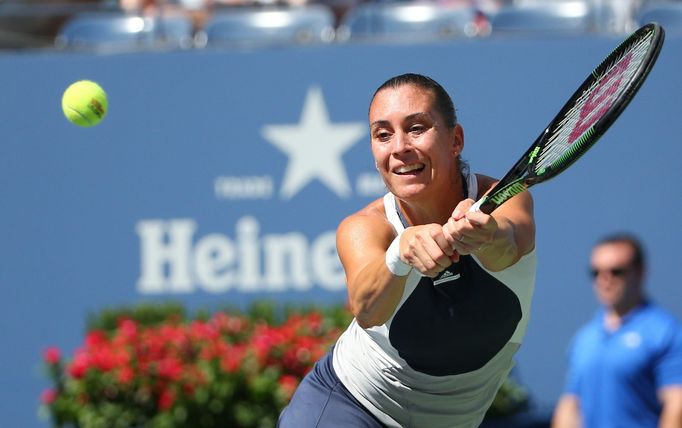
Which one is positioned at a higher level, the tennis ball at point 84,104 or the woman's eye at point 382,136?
the tennis ball at point 84,104

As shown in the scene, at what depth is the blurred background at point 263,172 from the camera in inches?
270

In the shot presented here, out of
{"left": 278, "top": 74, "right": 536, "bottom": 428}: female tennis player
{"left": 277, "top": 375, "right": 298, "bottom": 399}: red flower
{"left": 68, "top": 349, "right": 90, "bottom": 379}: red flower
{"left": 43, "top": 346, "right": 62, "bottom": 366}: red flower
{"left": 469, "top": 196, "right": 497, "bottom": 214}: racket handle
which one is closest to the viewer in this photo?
{"left": 469, "top": 196, "right": 497, "bottom": 214}: racket handle

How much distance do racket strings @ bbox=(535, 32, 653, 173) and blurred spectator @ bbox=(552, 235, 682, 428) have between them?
225 centimetres

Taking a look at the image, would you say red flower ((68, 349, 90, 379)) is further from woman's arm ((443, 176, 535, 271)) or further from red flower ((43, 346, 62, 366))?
woman's arm ((443, 176, 535, 271))

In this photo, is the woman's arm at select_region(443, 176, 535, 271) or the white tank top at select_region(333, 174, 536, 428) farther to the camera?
the white tank top at select_region(333, 174, 536, 428)

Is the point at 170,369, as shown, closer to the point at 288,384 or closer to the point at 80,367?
the point at 80,367

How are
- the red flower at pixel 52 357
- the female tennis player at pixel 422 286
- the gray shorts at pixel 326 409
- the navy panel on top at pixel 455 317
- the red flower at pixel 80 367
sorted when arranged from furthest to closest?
the red flower at pixel 52 357 → the red flower at pixel 80 367 → the gray shorts at pixel 326 409 → the navy panel on top at pixel 455 317 → the female tennis player at pixel 422 286

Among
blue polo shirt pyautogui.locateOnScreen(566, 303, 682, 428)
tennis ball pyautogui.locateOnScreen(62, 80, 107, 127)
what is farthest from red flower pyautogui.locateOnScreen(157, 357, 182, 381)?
blue polo shirt pyautogui.locateOnScreen(566, 303, 682, 428)

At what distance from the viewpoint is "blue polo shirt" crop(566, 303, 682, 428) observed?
5188 mm

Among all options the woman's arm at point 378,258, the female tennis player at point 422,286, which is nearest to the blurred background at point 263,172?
the female tennis player at point 422,286

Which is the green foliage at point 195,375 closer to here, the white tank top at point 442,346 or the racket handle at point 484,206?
the white tank top at point 442,346

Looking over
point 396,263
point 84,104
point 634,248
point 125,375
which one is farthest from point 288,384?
point 396,263

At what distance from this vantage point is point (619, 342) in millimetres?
5324

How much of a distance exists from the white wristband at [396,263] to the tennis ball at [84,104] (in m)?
2.26
